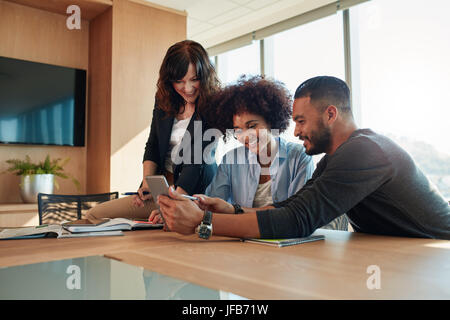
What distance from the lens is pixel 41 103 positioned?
3691 mm

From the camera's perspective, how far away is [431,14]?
11.1ft

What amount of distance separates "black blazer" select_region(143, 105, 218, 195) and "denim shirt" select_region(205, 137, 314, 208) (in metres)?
0.06

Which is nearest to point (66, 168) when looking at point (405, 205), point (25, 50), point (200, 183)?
point (25, 50)

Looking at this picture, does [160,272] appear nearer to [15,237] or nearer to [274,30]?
[15,237]

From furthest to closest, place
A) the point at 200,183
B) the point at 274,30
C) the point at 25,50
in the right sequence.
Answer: the point at 274,30
the point at 25,50
the point at 200,183

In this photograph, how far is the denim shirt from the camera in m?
1.76

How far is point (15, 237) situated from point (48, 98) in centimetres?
289

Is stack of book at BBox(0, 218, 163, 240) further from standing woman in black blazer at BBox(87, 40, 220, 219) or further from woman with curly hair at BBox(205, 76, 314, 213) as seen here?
woman with curly hair at BBox(205, 76, 314, 213)

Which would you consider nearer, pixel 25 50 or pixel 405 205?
pixel 405 205

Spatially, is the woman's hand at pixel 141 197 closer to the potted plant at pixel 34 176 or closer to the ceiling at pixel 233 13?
the potted plant at pixel 34 176

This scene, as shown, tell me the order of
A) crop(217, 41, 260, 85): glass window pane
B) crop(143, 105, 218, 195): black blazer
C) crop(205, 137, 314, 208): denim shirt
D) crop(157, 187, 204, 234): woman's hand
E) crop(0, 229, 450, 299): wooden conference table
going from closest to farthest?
crop(0, 229, 450, 299): wooden conference table < crop(157, 187, 204, 234): woman's hand < crop(205, 137, 314, 208): denim shirt < crop(143, 105, 218, 195): black blazer < crop(217, 41, 260, 85): glass window pane

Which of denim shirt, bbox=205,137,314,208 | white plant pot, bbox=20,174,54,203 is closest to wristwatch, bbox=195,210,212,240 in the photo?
denim shirt, bbox=205,137,314,208

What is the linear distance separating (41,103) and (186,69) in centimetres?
235

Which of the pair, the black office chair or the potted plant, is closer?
the black office chair
